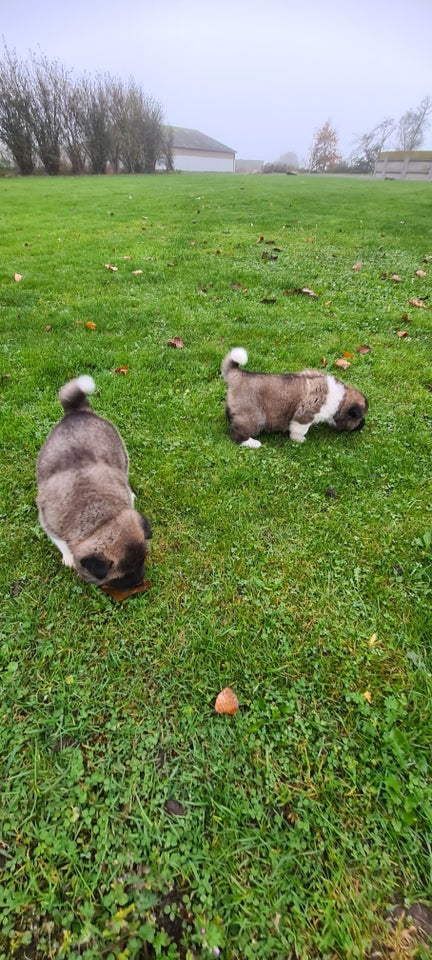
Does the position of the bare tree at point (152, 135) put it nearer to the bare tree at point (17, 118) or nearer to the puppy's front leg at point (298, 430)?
the bare tree at point (17, 118)

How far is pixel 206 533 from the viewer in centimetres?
348

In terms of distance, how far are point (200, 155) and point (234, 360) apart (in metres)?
Result: 89.1

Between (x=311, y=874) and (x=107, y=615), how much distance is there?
66.9 inches

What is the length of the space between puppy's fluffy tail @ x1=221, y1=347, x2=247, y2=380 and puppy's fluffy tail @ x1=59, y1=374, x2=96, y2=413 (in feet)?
5.19

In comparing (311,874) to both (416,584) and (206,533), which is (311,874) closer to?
(416,584)

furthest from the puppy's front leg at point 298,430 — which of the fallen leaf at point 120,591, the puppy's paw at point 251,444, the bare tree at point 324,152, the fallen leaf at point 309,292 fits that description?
the bare tree at point 324,152

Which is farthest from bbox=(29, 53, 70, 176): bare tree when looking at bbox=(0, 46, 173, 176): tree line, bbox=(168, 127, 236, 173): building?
bbox=(168, 127, 236, 173): building

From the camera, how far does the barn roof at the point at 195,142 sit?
245 ft

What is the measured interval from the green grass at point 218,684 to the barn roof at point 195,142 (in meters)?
85.6

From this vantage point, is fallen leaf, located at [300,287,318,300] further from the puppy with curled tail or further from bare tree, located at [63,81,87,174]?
bare tree, located at [63,81,87,174]

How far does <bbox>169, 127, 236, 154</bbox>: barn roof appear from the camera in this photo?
245ft

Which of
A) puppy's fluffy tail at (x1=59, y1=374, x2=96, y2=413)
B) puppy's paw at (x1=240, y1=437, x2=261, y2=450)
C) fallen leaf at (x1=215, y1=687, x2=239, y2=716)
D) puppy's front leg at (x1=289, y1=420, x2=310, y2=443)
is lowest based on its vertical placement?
fallen leaf at (x1=215, y1=687, x2=239, y2=716)

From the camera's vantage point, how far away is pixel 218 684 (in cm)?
260

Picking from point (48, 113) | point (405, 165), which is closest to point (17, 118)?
point (48, 113)
